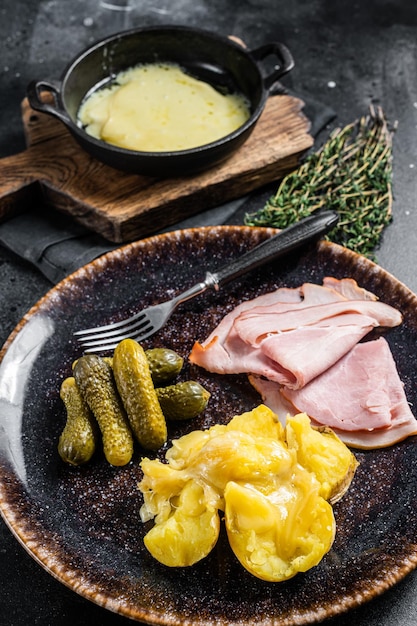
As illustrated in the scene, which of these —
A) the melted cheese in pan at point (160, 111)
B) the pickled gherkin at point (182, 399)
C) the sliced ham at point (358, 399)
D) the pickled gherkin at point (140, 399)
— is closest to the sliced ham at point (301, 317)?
the sliced ham at point (358, 399)

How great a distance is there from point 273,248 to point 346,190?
63cm

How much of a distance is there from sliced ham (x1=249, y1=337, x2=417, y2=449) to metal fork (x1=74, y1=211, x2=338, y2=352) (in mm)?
391

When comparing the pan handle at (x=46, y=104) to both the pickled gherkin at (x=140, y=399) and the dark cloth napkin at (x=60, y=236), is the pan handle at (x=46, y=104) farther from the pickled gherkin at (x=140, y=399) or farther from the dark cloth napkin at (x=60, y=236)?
the pickled gherkin at (x=140, y=399)

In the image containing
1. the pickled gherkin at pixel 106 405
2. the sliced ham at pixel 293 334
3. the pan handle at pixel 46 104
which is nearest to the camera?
the pickled gherkin at pixel 106 405

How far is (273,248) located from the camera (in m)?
2.62

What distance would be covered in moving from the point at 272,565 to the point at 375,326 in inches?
37.5

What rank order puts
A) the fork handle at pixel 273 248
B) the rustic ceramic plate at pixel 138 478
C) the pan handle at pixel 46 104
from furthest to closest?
the pan handle at pixel 46 104
the fork handle at pixel 273 248
the rustic ceramic plate at pixel 138 478

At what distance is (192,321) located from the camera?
2566mm

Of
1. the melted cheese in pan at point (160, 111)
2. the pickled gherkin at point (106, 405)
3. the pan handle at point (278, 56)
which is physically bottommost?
the pickled gherkin at point (106, 405)

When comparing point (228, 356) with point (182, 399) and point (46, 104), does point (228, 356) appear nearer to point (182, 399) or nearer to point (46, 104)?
point (182, 399)

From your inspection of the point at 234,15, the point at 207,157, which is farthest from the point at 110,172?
the point at 234,15

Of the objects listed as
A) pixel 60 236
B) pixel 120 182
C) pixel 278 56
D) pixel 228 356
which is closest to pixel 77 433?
pixel 228 356

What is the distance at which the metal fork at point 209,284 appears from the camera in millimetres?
2488

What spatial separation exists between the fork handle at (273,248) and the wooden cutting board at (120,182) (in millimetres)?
508
